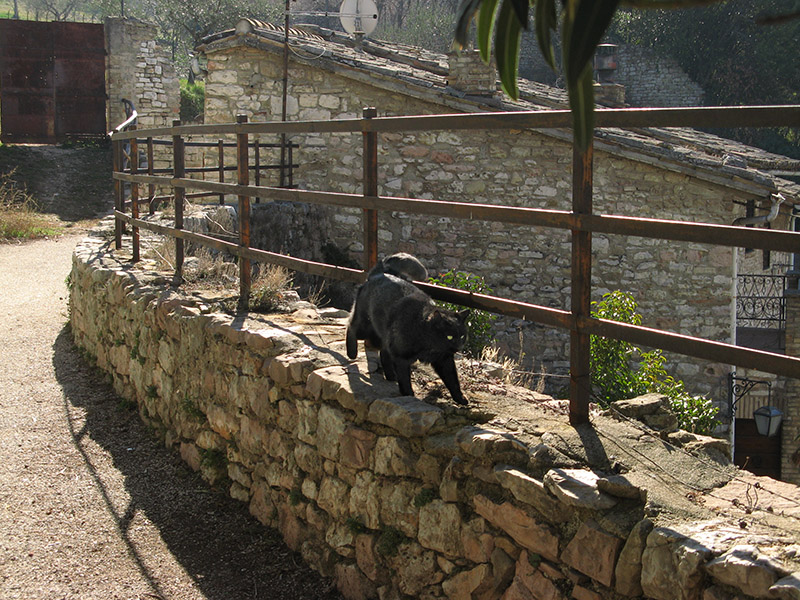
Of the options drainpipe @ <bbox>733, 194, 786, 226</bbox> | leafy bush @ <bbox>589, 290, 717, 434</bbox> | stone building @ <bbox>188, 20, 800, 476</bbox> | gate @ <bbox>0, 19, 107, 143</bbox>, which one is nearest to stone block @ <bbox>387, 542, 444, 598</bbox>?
leafy bush @ <bbox>589, 290, 717, 434</bbox>

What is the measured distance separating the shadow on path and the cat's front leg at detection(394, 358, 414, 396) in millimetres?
1044

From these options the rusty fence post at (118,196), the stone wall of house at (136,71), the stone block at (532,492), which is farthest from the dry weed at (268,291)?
the stone wall of house at (136,71)

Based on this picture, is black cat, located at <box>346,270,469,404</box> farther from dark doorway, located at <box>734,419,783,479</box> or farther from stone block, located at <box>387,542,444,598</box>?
dark doorway, located at <box>734,419,783,479</box>

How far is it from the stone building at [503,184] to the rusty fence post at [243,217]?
6482mm

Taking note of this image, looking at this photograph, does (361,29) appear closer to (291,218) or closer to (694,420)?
(291,218)

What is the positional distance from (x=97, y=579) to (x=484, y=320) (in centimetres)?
339

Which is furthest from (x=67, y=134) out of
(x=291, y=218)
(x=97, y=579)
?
(x=97, y=579)

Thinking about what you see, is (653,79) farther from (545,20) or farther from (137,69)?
(545,20)

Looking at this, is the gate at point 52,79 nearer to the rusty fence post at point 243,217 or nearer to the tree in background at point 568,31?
the rusty fence post at point 243,217

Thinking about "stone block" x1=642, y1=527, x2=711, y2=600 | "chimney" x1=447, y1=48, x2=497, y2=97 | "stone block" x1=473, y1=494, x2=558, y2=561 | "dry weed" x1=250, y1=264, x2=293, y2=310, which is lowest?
"stone block" x1=473, y1=494, x2=558, y2=561

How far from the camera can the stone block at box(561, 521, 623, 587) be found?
2.55m

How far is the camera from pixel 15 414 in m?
6.24

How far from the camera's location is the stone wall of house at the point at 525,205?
38.1ft

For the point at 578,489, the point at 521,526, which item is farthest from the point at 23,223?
the point at 578,489
